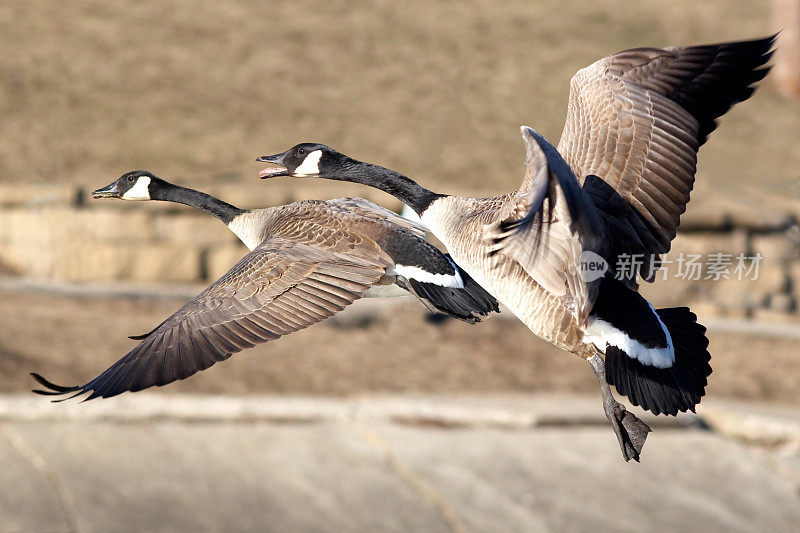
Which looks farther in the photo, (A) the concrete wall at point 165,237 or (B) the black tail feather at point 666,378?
(A) the concrete wall at point 165,237

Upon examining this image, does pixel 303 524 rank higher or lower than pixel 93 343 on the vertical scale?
lower

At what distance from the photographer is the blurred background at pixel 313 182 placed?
1349 centimetres

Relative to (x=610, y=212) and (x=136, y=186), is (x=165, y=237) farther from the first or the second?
(x=610, y=212)

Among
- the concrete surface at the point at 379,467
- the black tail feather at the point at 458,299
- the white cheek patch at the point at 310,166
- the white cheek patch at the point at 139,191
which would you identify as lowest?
the concrete surface at the point at 379,467

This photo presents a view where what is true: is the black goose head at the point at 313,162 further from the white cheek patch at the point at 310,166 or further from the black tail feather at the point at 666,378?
the black tail feather at the point at 666,378

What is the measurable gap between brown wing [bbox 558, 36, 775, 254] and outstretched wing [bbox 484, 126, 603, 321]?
0.67 meters

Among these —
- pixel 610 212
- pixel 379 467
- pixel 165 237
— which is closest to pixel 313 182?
pixel 165 237

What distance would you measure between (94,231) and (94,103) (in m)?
2.52

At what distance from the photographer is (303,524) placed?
15398 mm

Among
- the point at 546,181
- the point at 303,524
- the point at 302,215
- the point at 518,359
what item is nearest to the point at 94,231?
the point at 303,524

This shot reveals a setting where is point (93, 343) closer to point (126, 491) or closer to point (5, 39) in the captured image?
point (126, 491)

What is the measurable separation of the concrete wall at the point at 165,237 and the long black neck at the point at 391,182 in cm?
960

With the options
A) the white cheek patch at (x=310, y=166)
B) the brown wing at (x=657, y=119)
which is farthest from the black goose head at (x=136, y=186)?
the brown wing at (x=657, y=119)

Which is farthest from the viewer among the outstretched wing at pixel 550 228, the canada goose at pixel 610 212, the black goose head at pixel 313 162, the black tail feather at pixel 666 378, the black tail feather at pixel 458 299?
the black tail feather at pixel 458 299
